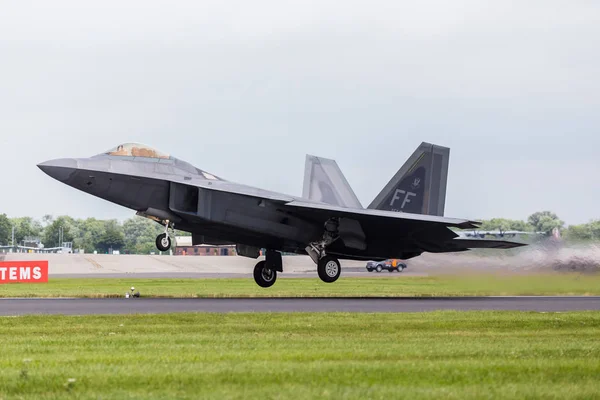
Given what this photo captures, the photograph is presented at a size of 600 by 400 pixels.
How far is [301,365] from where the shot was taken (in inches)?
354

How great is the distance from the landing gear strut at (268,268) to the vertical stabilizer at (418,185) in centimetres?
379

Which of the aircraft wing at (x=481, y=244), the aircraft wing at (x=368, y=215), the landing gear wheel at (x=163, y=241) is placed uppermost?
the aircraft wing at (x=368, y=215)

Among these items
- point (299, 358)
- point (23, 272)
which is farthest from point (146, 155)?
point (23, 272)

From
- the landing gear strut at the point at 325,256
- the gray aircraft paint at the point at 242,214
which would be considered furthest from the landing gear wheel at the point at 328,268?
the gray aircraft paint at the point at 242,214

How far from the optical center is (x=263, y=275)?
90.3ft

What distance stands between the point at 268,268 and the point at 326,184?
11.8 feet

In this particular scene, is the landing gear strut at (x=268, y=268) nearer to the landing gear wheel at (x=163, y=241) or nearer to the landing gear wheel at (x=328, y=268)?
the landing gear wheel at (x=328, y=268)

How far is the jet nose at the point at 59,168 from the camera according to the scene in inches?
859

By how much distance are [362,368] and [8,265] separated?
117 ft

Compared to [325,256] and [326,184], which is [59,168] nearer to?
[325,256]

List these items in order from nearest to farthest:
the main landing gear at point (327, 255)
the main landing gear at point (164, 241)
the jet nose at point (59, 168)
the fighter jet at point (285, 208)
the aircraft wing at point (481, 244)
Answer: the jet nose at point (59, 168)
the fighter jet at point (285, 208)
the main landing gear at point (164, 241)
the main landing gear at point (327, 255)
the aircraft wing at point (481, 244)

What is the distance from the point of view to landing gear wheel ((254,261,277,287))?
27.4 meters

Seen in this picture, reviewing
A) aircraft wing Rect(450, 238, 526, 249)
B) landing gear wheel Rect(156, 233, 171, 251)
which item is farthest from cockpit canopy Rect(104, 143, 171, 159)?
aircraft wing Rect(450, 238, 526, 249)

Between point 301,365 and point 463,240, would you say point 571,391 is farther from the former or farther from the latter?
point 463,240
